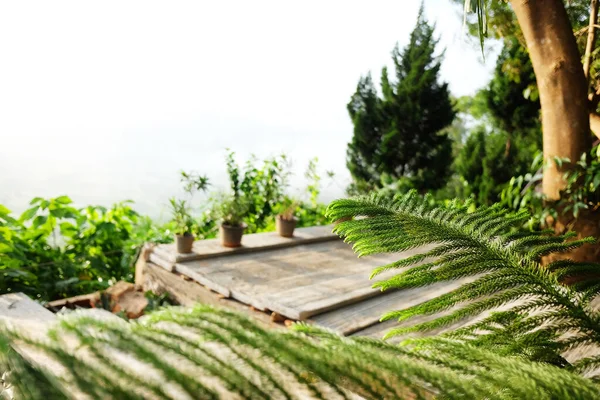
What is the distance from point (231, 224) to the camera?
408 cm

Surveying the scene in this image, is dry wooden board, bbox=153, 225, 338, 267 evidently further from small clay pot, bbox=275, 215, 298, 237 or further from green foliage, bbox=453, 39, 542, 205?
green foliage, bbox=453, 39, 542, 205

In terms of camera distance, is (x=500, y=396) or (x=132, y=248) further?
(x=132, y=248)

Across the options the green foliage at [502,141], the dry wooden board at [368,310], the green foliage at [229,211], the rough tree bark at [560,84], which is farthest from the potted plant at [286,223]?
the green foliage at [502,141]

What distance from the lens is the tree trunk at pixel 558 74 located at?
3039mm

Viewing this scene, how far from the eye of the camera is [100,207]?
414cm

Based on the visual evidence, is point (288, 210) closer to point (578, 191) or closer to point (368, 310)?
point (368, 310)

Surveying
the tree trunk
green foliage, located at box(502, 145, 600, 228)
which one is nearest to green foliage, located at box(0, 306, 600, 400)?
green foliage, located at box(502, 145, 600, 228)

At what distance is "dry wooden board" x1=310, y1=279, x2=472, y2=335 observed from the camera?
251cm

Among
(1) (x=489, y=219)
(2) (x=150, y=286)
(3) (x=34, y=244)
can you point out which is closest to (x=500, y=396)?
(1) (x=489, y=219)

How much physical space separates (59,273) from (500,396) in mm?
3977

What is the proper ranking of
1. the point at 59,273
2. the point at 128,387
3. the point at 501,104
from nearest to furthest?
the point at 128,387
the point at 59,273
the point at 501,104

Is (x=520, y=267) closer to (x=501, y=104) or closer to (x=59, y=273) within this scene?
(x=59, y=273)

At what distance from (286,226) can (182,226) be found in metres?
1.09

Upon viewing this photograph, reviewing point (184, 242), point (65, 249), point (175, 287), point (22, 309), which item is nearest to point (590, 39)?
point (184, 242)
